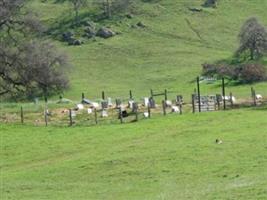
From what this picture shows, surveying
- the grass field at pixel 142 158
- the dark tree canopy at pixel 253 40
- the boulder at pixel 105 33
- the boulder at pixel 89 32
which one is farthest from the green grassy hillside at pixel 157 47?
the grass field at pixel 142 158

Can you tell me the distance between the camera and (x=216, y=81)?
100m

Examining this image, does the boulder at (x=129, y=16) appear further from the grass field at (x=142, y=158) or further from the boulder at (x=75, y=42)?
the grass field at (x=142, y=158)


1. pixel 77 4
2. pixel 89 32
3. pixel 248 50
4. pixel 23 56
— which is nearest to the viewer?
pixel 23 56

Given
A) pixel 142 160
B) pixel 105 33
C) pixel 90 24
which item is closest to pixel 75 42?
pixel 105 33

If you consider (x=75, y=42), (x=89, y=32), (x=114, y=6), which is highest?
(x=114, y=6)

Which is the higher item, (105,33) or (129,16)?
(129,16)

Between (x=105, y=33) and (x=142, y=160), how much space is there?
11059 centimetres

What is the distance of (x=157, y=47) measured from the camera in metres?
136

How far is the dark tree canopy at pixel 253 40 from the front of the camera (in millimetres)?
118000

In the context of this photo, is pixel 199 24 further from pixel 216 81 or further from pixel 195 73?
pixel 216 81

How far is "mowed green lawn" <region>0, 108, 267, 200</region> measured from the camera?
26203mm

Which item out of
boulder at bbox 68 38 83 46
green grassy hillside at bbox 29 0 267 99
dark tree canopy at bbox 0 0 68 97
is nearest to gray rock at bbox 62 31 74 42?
boulder at bbox 68 38 83 46

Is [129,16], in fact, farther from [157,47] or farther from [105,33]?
[157,47]

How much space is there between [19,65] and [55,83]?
15.3 feet
